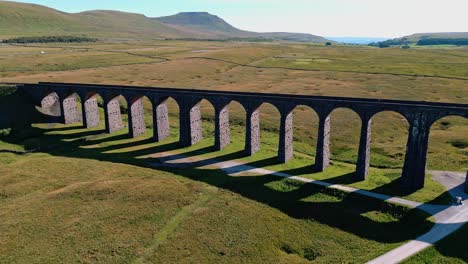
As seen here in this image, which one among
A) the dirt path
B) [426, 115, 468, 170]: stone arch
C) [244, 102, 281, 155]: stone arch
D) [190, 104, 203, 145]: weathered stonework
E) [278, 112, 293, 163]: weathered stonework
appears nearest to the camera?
the dirt path

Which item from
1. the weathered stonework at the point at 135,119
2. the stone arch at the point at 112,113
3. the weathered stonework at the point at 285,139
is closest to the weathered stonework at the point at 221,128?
the weathered stonework at the point at 285,139

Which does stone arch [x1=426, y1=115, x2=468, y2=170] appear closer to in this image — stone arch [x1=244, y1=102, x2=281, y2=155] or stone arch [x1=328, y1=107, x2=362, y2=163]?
stone arch [x1=328, y1=107, x2=362, y2=163]

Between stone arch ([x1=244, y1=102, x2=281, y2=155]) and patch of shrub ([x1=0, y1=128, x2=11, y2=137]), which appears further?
patch of shrub ([x1=0, y1=128, x2=11, y2=137])

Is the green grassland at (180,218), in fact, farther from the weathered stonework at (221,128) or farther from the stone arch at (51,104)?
the stone arch at (51,104)

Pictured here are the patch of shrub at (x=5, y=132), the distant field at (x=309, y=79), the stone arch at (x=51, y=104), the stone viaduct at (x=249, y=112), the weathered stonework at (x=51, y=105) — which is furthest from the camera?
the weathered stonework at (x=51, y=105)

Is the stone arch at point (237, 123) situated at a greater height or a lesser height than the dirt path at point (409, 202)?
greater

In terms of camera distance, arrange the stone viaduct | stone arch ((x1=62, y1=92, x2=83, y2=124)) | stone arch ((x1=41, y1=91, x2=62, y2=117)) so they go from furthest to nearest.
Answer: stone arch ((x1=41, y1=91, x2=62, y2=117)) → stone arch ((x1=62, y1=92, x2=83, y2=124)) → the stone viaduct

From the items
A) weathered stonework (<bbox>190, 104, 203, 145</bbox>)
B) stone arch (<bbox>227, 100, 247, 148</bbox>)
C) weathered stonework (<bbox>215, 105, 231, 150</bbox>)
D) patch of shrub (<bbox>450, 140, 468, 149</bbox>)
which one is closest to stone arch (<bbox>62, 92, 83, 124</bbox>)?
weathered stonework (<bbox>190, 104, 203, 145</bbox>)
